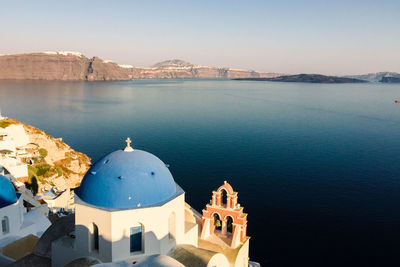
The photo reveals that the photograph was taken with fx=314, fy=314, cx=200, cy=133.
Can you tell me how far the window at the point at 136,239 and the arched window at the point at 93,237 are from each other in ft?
4.91

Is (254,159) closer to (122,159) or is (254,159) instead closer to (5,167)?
(5,167)

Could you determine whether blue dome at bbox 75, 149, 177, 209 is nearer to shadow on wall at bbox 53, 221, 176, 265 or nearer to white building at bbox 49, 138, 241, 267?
white building at bbox 49, 138, 241, 267

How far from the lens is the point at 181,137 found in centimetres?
6244

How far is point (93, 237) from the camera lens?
12812mm

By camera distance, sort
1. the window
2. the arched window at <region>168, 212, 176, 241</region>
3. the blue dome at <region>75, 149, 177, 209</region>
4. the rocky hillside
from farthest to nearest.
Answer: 1. the rocky hillside
2. the arched window at <region>168, 212, 176, 241</region>
3. the window
4. the blue dome at <region>75, 149, 177, 209</region>

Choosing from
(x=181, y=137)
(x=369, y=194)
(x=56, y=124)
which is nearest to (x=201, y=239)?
(x=369, y=194)

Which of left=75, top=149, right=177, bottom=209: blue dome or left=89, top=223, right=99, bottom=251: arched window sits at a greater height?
left=75, top=149, right=177, bottom=209: blue dome

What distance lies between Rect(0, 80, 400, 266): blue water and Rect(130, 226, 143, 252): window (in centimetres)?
1813

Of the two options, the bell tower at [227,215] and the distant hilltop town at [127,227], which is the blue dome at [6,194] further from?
the bell tower at [227,215]

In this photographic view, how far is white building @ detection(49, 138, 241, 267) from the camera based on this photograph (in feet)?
40.0

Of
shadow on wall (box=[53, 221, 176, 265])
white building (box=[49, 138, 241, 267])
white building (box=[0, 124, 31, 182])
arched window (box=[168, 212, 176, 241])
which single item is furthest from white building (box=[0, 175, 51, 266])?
white building (box=[0, 124, 31, 182])

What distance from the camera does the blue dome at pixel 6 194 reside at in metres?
17.9

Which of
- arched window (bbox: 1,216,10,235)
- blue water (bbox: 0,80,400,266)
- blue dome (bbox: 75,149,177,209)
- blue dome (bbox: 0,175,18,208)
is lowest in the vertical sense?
blue water (bbox: 0,80,400,266)

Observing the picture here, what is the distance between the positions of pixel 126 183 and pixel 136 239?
7.57 ft
